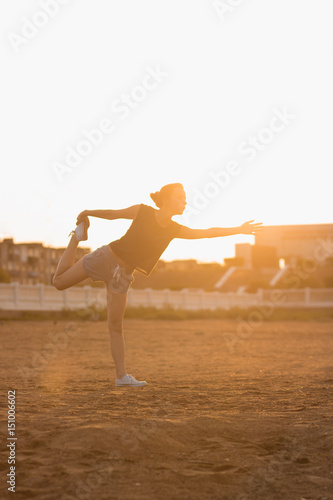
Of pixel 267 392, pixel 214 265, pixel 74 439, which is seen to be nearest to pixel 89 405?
pixel 74 439

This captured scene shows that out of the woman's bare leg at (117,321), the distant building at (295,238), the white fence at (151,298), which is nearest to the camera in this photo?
the woman's bare leg at (117,321)

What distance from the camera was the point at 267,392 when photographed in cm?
581

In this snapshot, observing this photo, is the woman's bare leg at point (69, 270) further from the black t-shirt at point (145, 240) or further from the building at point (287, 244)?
the building at point (287, 244)

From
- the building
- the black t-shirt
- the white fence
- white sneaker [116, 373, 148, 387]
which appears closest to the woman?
the black t-shirt

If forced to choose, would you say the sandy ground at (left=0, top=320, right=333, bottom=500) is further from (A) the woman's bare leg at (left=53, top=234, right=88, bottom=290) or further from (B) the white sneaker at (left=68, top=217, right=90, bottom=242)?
(B) the white sneaker at (left=68, top=217, right=90, bottom=242)

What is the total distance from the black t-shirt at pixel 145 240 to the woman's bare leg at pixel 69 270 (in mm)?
385

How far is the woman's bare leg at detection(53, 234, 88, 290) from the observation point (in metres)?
5.61

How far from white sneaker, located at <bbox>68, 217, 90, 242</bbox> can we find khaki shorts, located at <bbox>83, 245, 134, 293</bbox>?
7.0 inches

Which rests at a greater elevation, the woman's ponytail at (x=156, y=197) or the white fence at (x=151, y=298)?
the woman's ponytail at (x=156, y=197)

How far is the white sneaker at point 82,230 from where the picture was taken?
5.61 meters

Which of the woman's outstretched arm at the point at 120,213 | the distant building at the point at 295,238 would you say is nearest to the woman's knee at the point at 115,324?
the woman's outstretched arm at the point at 120,213

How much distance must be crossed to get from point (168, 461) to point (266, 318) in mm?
29883

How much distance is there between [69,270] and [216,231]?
51.6 inches

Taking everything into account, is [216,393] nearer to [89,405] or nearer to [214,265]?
[89,405]
